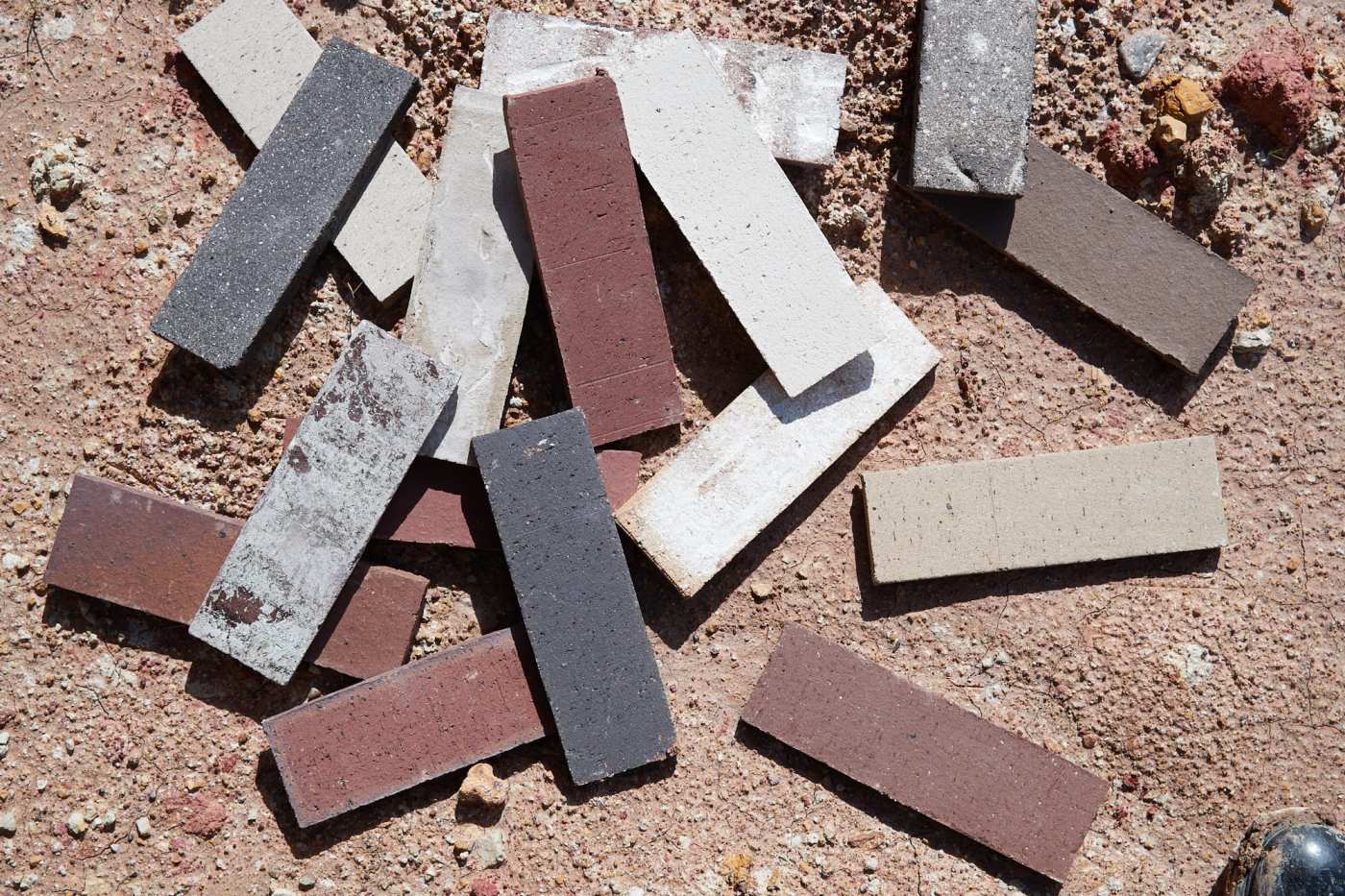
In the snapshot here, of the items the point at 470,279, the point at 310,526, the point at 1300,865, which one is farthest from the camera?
the point at 1300,865

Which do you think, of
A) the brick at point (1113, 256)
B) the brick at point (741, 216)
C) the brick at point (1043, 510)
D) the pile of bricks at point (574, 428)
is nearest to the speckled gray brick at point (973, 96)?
the pile of bricks at point (574, 428)

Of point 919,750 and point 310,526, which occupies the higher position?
point 919,750

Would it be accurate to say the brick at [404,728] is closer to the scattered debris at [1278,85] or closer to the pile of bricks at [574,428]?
the pile of bricks at [574,428]

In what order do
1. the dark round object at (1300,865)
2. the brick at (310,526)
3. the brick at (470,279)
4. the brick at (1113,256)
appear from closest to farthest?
the brick at (310,526) → the brick at (470,279) → the dark round object at (1300,865) → the brick at (1113,256)

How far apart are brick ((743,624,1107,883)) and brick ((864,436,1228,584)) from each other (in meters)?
0.47

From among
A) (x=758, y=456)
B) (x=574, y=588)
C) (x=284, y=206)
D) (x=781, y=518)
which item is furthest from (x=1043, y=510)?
(x=284, y=206)

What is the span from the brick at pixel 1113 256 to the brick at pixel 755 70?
0.60 m

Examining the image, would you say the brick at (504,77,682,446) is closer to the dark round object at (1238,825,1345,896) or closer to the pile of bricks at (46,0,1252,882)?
the pile of bricks at (46,0,1252,882)

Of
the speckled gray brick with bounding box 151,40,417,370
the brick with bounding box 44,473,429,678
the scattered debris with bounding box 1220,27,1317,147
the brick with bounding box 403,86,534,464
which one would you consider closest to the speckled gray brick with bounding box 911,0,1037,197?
the scattered debris with bounding box 1220,27,1317,147

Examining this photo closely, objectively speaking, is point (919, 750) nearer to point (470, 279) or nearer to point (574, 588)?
point (574, 588)

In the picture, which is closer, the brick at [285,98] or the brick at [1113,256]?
the brick at [285,98]

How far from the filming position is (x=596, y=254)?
3992 millimetres

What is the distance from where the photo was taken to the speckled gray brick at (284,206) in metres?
3.97

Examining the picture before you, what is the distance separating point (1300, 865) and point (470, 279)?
418 cm
